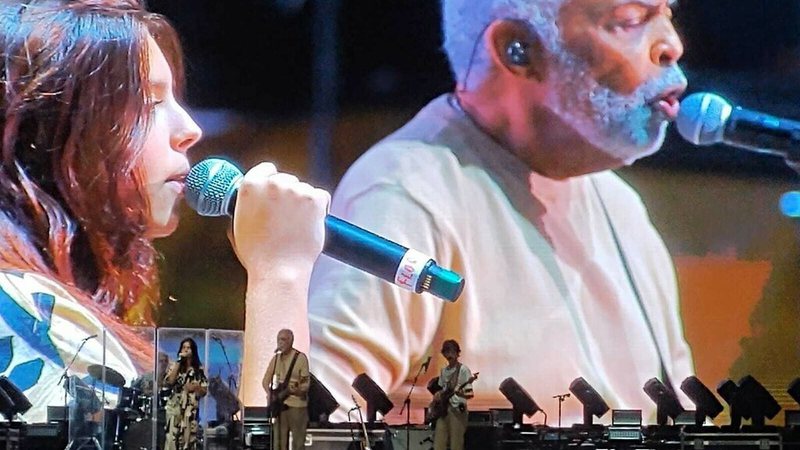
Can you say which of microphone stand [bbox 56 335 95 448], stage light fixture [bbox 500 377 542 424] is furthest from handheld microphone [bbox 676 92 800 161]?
microphone stand [bbox 56 335 95 448]

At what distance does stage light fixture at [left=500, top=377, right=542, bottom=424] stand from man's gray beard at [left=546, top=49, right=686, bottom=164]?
159 cm

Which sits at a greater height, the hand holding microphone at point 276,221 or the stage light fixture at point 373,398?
the hand holding microphone at point 276,221

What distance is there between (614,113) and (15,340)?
12.6 feet

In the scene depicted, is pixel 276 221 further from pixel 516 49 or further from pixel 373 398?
pixel 516 49

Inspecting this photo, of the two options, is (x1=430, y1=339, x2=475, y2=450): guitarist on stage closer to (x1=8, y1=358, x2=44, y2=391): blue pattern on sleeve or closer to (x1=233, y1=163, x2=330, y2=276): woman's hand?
(x1=233, y1=163, x2=330, y2=276): woman's hand

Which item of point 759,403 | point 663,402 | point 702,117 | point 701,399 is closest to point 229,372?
point 663,402

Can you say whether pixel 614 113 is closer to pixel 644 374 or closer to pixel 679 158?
pixel 679 158

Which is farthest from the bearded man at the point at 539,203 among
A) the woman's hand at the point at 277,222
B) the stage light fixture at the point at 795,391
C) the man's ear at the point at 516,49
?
the stage light fixture at the point at 795,391

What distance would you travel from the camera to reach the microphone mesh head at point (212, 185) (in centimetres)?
680

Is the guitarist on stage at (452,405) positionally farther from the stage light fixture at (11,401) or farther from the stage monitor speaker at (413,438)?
the stage light fixture at (11,401)

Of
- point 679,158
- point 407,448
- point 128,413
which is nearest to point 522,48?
point 679,158

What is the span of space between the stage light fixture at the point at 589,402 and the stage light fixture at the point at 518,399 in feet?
0.85

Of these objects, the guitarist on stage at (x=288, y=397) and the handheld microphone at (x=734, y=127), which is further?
the handheld microphone at (x=734, y=127)

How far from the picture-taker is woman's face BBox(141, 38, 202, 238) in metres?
6.96
